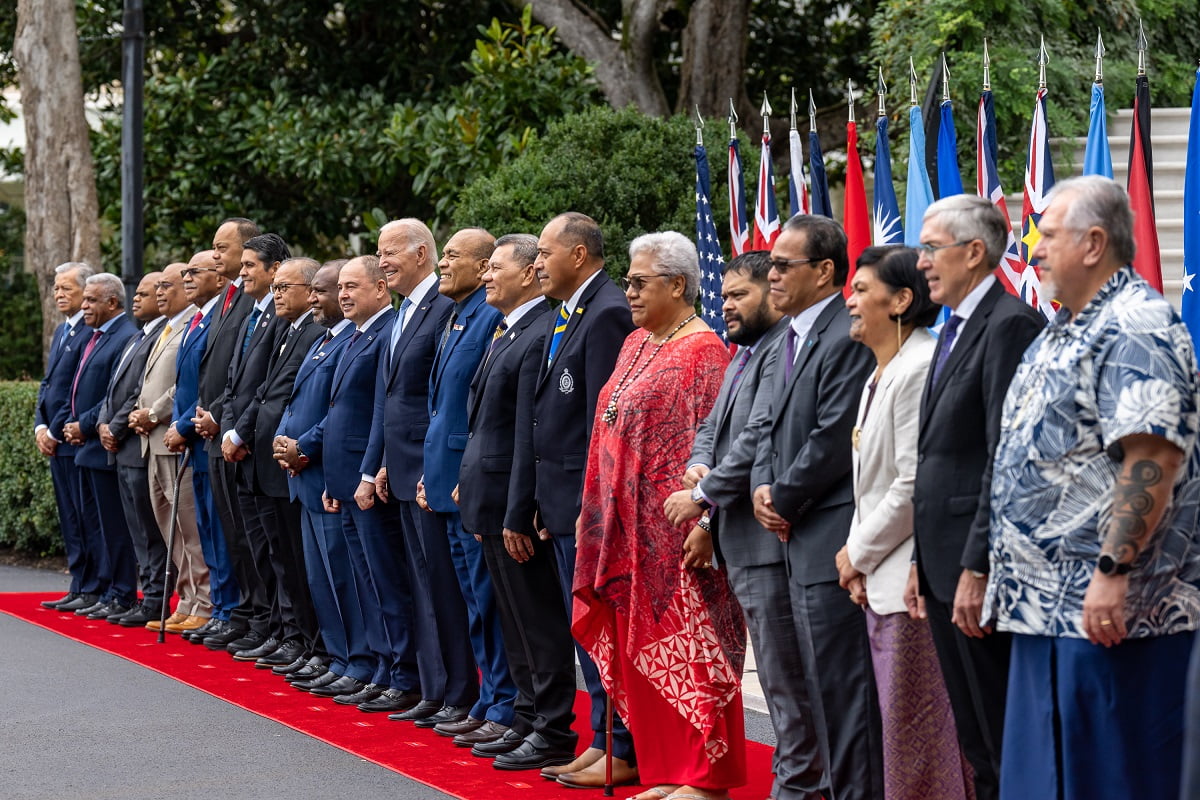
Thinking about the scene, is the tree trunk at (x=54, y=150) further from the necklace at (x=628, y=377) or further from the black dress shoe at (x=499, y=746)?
the necklace at (x=628, y=377)

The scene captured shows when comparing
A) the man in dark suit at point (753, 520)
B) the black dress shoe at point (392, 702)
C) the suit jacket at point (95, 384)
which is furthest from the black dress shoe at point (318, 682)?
the suit jacket at point (95, 384)

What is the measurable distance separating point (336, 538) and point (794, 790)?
132 inches

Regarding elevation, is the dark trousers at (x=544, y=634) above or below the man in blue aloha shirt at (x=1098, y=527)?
below

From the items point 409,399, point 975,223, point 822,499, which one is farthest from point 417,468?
point 975,223

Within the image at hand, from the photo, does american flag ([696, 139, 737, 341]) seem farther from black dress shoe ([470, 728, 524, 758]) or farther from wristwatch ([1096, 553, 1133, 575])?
wristwatch ([1096, 553, 1133, 575])

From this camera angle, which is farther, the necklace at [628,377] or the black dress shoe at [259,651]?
the black dress shoe at [259,651]

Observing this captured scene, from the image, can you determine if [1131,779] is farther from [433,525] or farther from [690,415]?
[433,525]

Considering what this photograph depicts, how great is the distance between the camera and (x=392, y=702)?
784 cm

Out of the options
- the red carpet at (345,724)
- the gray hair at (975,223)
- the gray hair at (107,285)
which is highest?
the gray hair at (107,285)

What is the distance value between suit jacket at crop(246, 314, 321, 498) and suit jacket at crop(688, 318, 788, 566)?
3.37 metres

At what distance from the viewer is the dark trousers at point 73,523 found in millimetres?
11359

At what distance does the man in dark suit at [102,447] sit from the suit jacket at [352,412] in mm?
3446

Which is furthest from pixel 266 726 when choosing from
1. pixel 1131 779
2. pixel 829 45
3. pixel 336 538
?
pixel 829 45

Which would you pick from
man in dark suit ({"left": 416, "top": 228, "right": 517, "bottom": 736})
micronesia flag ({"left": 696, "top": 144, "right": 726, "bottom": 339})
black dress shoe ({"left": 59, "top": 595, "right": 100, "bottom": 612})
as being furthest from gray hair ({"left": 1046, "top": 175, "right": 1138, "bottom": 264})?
black dress shoe ({"left": 59, "top": 595, "right": 100, "bottom": 612})
